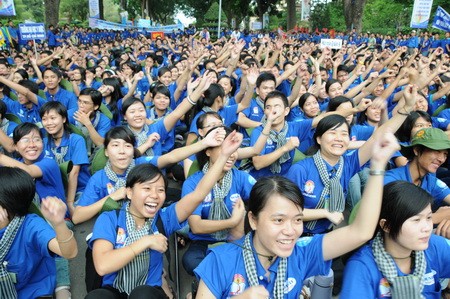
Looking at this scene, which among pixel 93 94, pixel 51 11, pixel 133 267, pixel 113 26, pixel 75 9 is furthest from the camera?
pixel 75 9

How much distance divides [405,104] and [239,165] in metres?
1.72

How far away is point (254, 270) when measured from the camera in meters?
A: 1.87

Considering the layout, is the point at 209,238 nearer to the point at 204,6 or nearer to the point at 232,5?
the point at 232,5

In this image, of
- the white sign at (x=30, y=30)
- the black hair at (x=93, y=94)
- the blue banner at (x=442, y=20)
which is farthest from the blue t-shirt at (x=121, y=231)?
the blue banner at (x=442, y=20)

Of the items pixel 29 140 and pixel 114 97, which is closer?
pixel 29 140

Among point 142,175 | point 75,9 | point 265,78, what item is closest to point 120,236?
point 142,175

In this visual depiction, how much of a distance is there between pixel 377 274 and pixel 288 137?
7.29 feet

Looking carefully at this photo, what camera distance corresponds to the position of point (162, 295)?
2.35m

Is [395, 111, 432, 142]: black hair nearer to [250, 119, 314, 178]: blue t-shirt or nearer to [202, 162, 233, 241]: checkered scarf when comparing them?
[250, 119, 314, 178]: blue t-shirt

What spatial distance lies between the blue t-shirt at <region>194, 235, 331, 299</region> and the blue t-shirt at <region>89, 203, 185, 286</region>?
647mm

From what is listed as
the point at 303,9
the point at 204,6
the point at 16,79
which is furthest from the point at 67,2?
the point at 16,79

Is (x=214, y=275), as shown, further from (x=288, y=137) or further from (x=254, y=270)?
(x=288, y=137)

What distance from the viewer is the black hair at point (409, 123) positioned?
3.60 metres

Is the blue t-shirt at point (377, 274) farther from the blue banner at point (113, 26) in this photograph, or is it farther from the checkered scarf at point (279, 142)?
the blue banner at point (113, 26)
